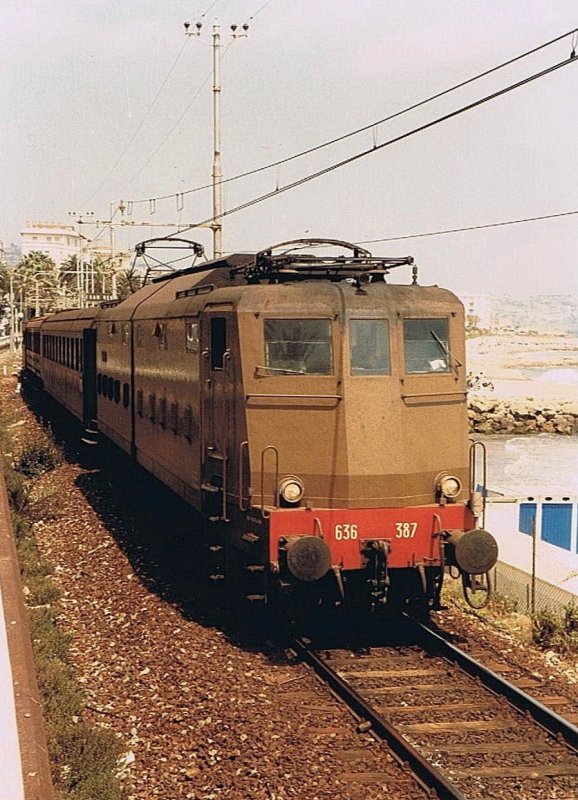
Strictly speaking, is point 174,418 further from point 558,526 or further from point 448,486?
point 558,526

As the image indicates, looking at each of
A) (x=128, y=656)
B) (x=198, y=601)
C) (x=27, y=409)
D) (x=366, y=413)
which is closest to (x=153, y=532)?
(x=198, y=601)

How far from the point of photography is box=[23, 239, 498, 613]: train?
9133 millimetres

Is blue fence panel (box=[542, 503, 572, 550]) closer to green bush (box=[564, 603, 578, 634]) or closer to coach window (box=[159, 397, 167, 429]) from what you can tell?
green bush (box=[564, 603, 578, 634])

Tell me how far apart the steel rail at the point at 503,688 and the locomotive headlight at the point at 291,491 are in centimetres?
198

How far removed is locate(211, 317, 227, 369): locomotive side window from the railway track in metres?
3.03

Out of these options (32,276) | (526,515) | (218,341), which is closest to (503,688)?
(218,341)

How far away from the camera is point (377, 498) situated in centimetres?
927

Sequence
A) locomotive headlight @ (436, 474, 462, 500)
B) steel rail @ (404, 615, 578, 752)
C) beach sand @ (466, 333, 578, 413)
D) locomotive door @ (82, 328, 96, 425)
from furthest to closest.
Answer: beach sand @ (466, 333, 578, 413) < locomotive door @ (82, 328, 96, 425) < locomotive headlight @ (436, 474, 462, 500) < steel rail @ (404, 615, 578, 752)

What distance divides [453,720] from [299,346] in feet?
12.6

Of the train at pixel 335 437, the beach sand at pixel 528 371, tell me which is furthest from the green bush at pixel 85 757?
the beach sand at pixel 528 371

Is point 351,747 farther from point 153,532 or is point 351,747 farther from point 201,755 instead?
point 153,532

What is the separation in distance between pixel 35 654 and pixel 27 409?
26121mm

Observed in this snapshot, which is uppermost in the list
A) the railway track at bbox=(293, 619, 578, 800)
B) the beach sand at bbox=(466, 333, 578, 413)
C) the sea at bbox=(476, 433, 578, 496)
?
the railway track at bbox=(293, 619, 578, 800)

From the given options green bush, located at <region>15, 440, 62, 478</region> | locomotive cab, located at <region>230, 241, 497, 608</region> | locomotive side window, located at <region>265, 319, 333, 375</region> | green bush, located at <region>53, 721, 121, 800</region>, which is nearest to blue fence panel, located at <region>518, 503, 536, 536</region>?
locomotive cab, located at <region>230, 241, 497, 608</region>
